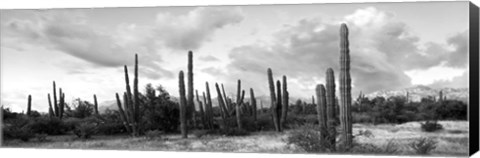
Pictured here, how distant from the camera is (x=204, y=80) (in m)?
21.4

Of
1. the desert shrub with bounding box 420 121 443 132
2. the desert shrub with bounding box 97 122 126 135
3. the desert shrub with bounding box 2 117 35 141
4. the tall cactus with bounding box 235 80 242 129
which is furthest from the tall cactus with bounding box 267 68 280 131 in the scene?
the desert shrub with bounding box 2 117 35 141

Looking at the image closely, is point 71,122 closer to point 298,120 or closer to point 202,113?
point 202,113

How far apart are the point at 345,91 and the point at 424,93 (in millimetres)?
1728

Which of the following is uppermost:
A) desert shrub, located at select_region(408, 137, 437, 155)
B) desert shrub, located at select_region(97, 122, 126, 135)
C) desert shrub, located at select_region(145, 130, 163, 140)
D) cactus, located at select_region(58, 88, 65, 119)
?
cactus, located at select_region(58, 88, 65, 119)

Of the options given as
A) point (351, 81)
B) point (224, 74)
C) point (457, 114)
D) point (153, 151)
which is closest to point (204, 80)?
point (224, 74)

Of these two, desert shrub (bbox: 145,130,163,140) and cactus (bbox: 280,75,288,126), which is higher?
cactus (bbox: 280,75,288,126)

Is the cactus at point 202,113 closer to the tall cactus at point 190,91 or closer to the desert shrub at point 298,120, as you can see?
the tall cactus at point 190,91

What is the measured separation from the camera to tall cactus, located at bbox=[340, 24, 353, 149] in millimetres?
19422

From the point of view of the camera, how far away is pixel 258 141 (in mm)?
20969

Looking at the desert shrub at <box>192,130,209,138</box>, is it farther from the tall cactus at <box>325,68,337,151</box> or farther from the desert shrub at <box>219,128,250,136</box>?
the tall cactus at <box>325,68,337,151</box>

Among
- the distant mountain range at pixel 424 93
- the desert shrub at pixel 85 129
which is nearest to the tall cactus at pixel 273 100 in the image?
the distant mountain range at pixel 424 93

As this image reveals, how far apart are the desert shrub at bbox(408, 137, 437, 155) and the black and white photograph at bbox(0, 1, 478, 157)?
24 mm

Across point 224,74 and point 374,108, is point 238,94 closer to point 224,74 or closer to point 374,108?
point 224,74

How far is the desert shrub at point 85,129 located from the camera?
22.7m
